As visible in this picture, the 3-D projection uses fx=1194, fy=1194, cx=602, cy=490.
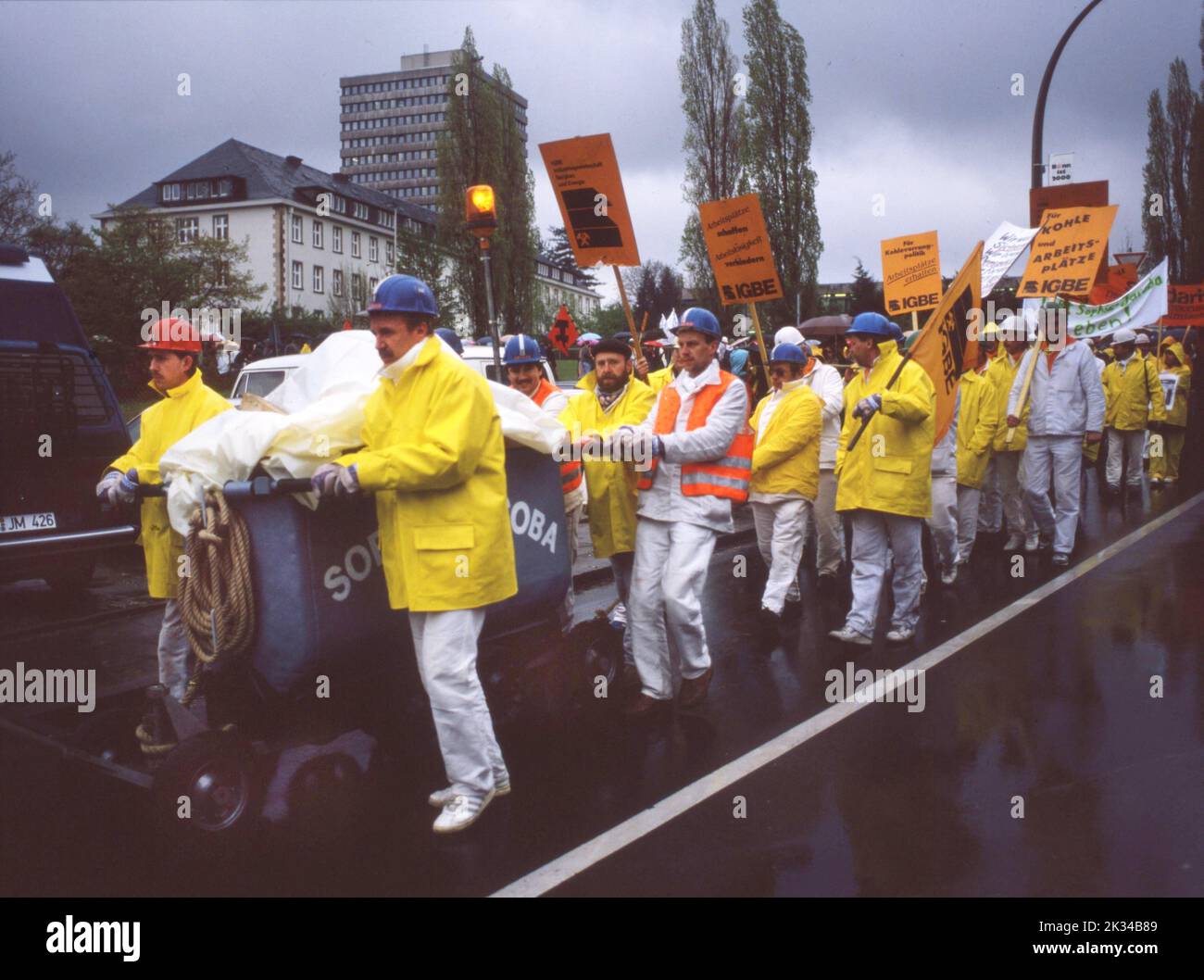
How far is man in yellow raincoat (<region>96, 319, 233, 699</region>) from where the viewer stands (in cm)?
523

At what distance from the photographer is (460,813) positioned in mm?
4281

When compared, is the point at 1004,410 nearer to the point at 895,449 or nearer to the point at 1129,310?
the point at 895,449

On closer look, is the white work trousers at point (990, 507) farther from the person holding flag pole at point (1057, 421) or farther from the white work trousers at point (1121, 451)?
the white work trousers at point (1121, 451)

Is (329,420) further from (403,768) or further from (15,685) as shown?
(15,685)

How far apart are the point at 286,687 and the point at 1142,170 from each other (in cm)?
5688

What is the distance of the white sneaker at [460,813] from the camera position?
4.24 m

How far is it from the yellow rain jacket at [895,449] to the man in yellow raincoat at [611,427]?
159cm

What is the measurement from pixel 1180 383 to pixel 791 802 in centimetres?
1439

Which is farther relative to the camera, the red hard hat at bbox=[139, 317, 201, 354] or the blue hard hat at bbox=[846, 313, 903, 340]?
the blue hard hat at bbox=[846, 313, 903, 340]

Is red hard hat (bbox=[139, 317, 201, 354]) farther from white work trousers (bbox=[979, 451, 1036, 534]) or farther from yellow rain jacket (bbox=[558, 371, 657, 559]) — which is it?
white work trousers (bbox=[979, 451, 1036, 534])

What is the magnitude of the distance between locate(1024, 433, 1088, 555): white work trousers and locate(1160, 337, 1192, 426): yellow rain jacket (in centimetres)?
676

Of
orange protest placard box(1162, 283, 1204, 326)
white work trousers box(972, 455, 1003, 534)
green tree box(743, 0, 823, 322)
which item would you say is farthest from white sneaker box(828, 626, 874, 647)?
green tree box(743, 0, 823, 322)

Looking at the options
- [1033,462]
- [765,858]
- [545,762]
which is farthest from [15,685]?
[1033,462]

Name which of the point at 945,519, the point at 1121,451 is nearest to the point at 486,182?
the point at 1121,451
